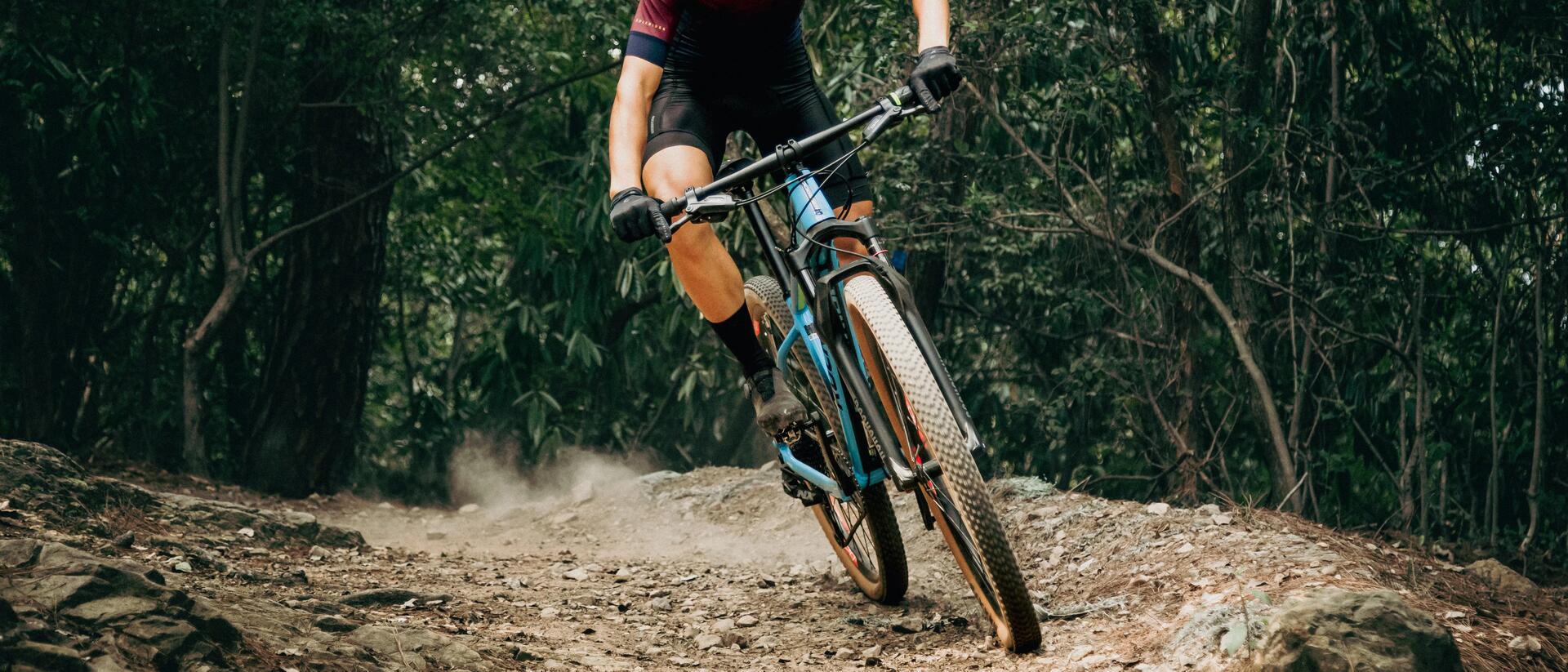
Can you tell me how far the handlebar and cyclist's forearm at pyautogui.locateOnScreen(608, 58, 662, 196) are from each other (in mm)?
371

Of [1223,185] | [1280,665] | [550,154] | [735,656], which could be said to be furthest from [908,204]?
[1280,665]

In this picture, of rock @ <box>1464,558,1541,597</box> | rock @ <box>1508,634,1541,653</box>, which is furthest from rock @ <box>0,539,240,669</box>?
rock @ <box>1464,558,1541,597</box>

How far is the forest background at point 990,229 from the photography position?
7.02 meters

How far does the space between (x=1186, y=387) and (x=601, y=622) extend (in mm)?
4705

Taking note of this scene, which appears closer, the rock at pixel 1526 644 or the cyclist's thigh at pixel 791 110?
the rock at pixel 1526 644

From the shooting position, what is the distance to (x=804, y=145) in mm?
3400

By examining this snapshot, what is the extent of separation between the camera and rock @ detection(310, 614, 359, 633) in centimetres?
345

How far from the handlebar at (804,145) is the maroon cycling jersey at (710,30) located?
1.90ft

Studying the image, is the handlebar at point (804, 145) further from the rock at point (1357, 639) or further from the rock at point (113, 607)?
the rock at point (1357, 639)

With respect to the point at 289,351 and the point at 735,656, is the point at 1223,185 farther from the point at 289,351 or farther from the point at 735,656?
the point at 289,351

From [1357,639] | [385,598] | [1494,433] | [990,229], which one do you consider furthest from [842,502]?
[990,229]

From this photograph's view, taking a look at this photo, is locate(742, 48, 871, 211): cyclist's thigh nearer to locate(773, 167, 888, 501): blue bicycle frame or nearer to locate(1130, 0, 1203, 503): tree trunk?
locate(773, 167, 888, 501): blue bicycle frame

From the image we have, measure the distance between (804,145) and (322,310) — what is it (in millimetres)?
6955

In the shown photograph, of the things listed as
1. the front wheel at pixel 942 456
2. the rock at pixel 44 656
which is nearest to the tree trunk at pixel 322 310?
the front wheel at pixel 942 456
